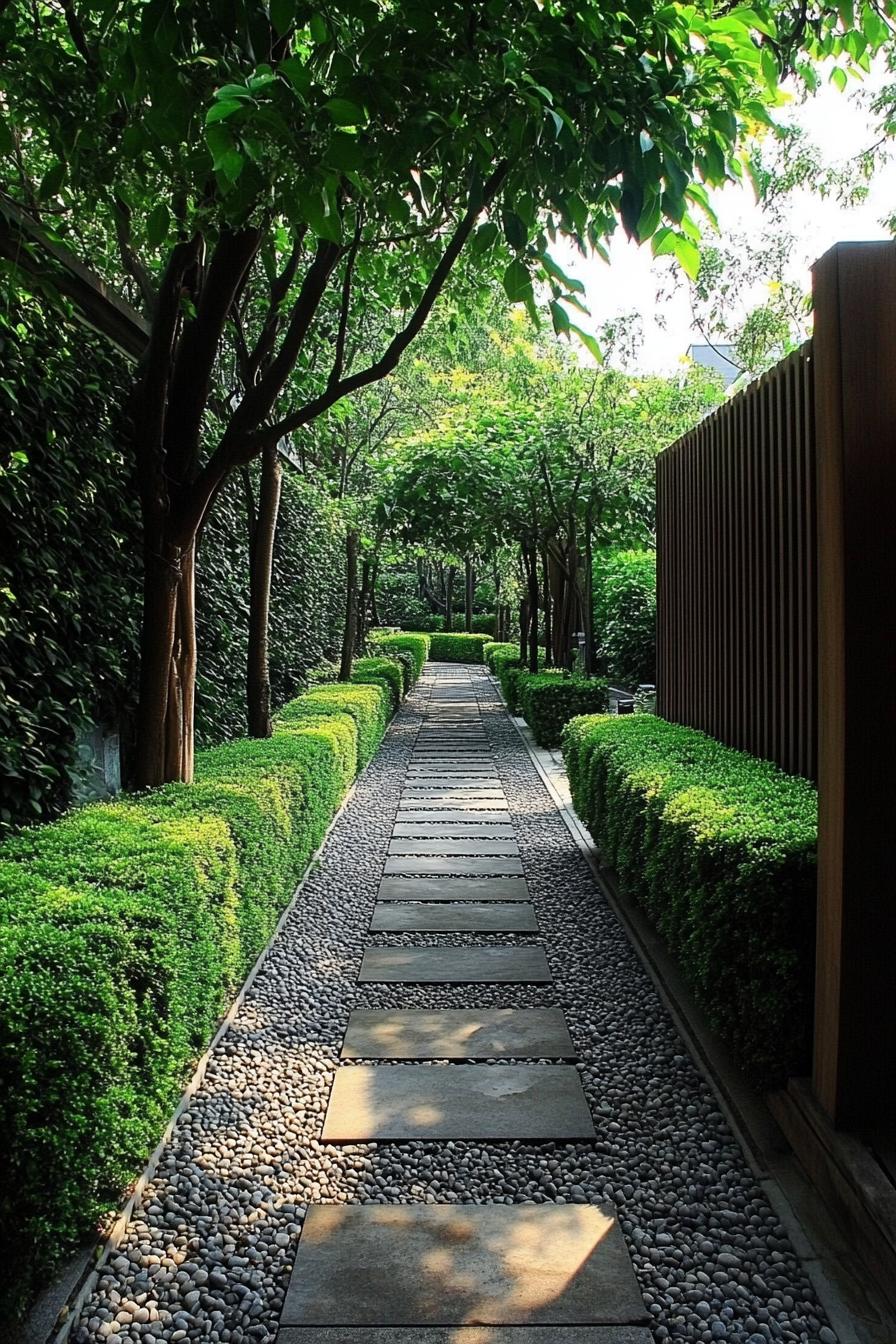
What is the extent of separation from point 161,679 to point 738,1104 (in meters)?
3.25

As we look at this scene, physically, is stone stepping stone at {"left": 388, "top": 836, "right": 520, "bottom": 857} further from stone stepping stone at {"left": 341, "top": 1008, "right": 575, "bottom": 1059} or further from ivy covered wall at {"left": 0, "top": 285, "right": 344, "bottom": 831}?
stone stepping stone at {"left": 341, "top": 1008, "right": 575, "bottom": 1059}

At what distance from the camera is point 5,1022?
2.20 meters

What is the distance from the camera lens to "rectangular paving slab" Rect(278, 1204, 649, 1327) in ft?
7.88

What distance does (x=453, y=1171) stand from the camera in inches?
123

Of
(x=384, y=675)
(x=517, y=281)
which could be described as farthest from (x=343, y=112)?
(x=384, y=675)

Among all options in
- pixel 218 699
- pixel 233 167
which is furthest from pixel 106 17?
pixel 218 699

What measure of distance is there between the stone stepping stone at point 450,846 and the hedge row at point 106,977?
271cm

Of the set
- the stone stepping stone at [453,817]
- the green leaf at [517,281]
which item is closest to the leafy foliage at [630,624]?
the stone stepping stone at [453,817]

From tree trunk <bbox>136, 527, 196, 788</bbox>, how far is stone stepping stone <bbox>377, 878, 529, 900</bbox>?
186cm

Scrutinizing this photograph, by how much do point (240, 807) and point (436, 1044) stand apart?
1374mm

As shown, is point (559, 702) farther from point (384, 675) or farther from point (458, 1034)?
point (458, 1034)

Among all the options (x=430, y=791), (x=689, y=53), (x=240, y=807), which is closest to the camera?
(x=689, y=53)

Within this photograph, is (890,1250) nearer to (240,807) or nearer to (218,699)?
(240,807)

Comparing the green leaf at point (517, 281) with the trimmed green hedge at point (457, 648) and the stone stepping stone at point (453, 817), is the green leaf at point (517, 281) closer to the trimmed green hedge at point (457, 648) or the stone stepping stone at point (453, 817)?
the stone stepping stone at point (453, 817)
